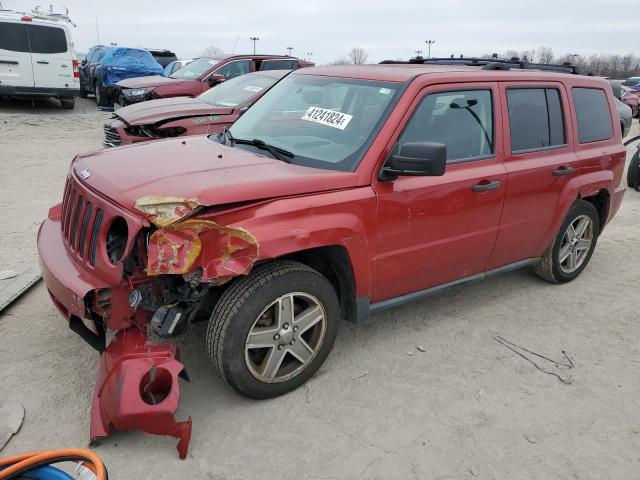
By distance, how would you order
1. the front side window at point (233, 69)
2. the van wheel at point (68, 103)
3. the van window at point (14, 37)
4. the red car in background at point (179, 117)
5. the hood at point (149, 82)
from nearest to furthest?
the red car in background at point (179, 117)
the hood at point (149, 82)
the front side window at point (233, 69)
the van window at point (14, 37)
the van wheel at point (68, 103)

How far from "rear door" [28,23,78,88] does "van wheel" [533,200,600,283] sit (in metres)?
12.6

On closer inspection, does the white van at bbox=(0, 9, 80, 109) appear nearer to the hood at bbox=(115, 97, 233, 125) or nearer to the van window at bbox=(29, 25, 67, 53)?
the van window at bbox=(29, 25, 67, 53)

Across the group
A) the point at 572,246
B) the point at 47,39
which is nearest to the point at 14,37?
the point at 47,39

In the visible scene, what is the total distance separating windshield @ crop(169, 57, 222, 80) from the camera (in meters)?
11.3

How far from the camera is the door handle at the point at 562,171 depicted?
433cm

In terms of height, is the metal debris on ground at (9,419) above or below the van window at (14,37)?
below

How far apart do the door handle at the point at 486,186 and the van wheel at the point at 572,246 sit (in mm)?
1252

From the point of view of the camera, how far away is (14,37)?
12656mm

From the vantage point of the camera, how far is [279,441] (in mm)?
2873

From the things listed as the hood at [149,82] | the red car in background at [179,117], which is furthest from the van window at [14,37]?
the red car in background at [179,117]

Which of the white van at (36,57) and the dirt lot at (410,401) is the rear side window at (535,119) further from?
the white van at (36,57)

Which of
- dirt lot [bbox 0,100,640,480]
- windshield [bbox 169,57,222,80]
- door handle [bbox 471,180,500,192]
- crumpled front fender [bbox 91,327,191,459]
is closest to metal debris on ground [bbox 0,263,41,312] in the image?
dirt lot [bbox 0,100,640,480]

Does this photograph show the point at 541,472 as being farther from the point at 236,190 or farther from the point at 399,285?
the point at 236,190

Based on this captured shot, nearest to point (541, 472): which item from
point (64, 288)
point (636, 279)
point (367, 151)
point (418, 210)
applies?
point (418, 210)
